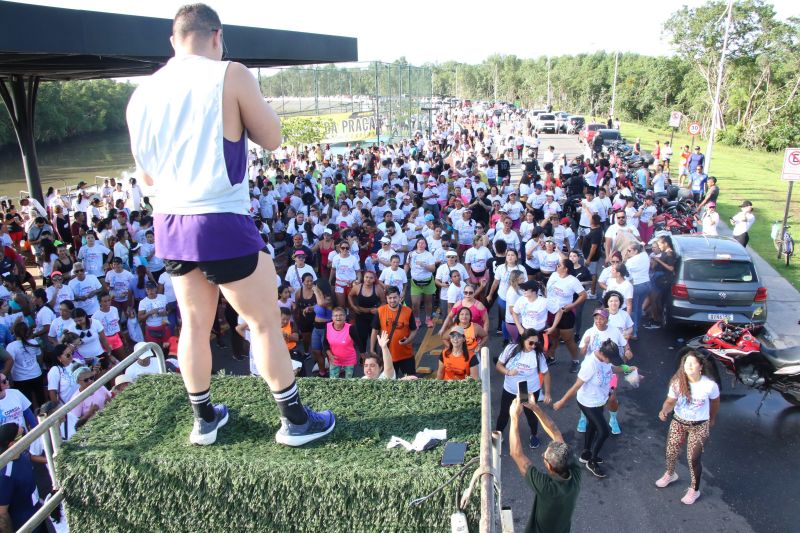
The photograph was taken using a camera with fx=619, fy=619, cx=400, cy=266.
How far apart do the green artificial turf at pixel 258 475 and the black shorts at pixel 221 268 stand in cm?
86

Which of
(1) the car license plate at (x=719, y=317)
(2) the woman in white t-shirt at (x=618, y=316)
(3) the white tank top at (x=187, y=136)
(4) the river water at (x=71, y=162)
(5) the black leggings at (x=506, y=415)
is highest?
(3) the white tank top at (x=187, y=136)

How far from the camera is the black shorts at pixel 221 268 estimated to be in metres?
2.77

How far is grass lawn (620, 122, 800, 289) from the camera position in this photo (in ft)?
50.2

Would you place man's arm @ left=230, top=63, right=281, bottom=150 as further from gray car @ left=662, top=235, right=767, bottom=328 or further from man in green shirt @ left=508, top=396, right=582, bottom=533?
gray car @ left=662, top=235, right=767, bottom=328

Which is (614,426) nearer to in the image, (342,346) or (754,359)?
(754,359)

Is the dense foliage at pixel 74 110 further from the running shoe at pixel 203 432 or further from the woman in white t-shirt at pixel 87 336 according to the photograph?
the running shoe at pixel 203 432

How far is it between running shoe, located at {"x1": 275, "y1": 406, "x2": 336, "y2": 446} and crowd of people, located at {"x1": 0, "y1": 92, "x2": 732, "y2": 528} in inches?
57.1

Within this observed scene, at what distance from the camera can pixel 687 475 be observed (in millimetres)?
6520

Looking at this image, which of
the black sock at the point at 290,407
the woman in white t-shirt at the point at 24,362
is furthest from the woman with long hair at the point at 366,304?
the black sock at the point at 290,407

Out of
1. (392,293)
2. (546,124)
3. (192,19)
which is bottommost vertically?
(392,293)

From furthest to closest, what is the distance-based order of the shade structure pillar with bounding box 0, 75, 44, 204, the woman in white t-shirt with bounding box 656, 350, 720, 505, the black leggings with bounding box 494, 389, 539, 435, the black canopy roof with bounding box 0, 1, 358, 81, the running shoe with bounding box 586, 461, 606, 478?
the shade structure pillar with bounding box 0, 75, 44, 204, the black canopy roof with bounding box 0, 1, 358, 81, the black leggings with bounding box 494, 389, 539, 435, the running shoe with bounding box 586, 461, 606, 478, the woman in white t-shirt with bounding box 656, 350, 720, 505

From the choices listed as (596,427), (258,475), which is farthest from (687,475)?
(258,475)

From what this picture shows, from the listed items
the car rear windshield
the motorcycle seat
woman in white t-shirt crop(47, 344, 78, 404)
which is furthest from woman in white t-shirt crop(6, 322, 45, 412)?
the car rear windshield

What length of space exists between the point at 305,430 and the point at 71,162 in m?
51.7
